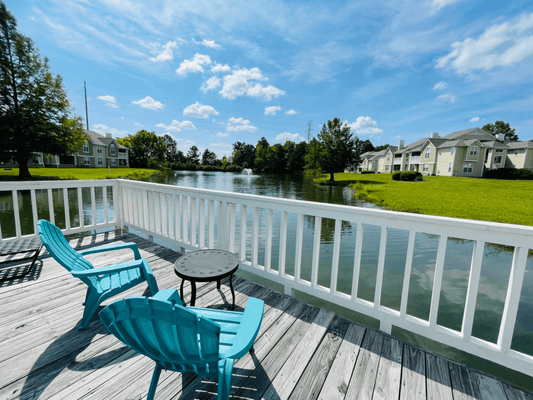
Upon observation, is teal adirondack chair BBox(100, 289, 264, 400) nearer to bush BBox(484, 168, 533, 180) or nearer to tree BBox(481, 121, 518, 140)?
bush BBox(484, 168, 533, 180)

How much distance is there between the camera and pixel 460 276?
491 centimetres

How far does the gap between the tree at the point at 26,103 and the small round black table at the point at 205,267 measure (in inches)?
941

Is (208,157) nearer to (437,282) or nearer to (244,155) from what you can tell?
(244,155)

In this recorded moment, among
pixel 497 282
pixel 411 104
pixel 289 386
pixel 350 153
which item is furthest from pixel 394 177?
pixel 289 386

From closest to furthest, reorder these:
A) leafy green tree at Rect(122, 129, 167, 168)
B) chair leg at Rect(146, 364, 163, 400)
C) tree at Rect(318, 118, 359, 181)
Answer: chair leg at Rect(146, 364, 163, 400)
tree at Rect(318, 118, 359, 181)
leafy green tree at Rect(122, 129, 167, 168)

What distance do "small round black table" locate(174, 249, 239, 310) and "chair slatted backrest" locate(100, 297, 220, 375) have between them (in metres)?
0.71

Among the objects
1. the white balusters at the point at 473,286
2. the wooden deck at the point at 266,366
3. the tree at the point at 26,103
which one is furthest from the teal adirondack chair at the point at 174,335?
the tree at the point at 26,103

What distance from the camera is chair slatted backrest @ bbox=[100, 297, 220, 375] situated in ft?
2.82

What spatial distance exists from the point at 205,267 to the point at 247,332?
904 mm

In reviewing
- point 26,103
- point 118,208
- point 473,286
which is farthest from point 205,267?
point 26,103

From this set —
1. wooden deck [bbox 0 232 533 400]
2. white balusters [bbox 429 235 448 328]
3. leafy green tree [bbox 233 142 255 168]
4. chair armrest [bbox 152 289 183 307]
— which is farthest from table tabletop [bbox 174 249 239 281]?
leafy green tree [bbox 233 142 255 168]

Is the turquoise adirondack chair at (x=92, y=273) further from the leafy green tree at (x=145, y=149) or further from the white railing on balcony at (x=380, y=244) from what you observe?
the leafy green tree at (x=145, y=149)

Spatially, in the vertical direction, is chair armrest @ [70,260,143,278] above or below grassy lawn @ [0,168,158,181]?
above

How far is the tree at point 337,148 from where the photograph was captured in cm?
2973
